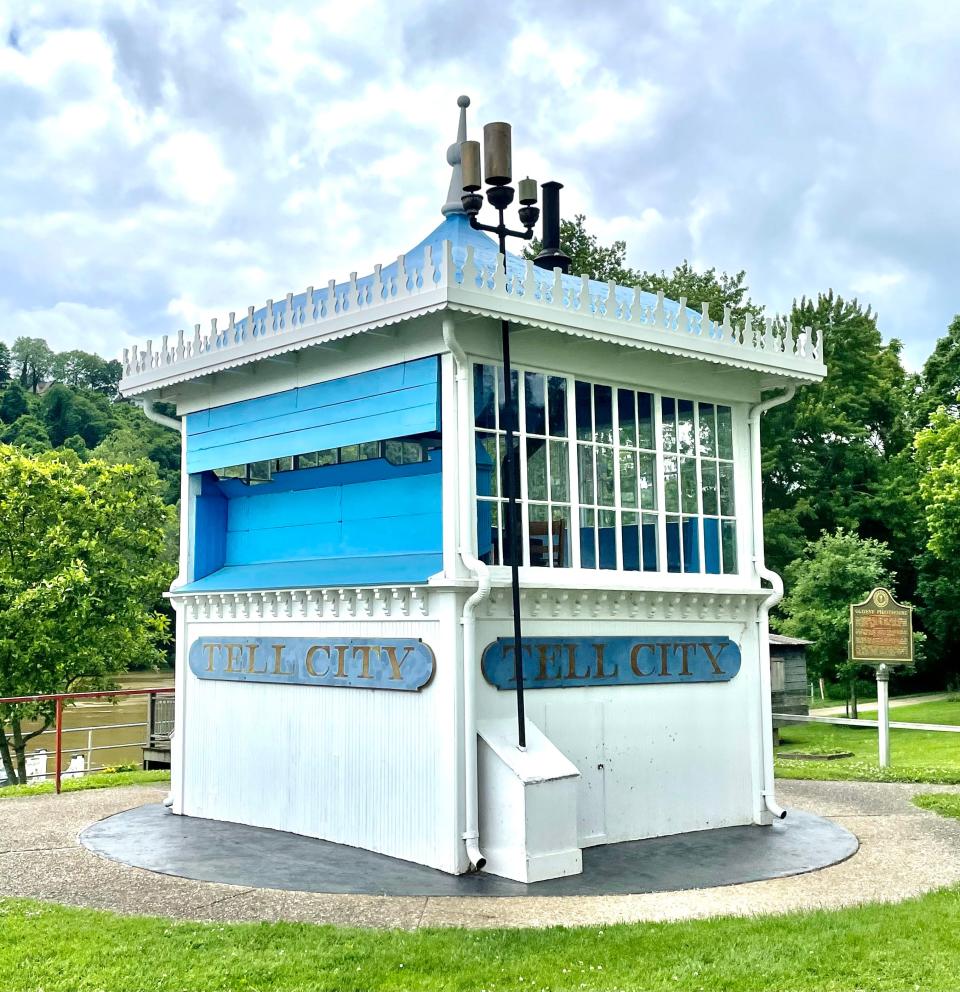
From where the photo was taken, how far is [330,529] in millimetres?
12500

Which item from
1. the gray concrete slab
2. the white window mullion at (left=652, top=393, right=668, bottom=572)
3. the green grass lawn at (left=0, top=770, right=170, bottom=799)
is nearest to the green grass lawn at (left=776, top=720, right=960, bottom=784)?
the gray concrete slab

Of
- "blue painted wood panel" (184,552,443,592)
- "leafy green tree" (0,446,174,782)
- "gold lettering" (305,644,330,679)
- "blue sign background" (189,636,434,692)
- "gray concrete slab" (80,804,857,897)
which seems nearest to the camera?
"gray concrete slab" (80,804,857,897)

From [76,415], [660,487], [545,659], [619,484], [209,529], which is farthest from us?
[76,415]

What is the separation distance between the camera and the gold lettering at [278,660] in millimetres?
12156

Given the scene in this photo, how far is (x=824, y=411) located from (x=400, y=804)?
37379 mm

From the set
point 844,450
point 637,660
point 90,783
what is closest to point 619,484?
point 637,660

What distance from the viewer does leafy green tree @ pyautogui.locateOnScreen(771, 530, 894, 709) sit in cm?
2969

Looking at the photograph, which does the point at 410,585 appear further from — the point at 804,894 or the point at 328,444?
the point at 804,894

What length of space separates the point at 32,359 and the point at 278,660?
11875 centimetres

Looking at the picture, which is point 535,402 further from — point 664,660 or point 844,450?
point 844,450

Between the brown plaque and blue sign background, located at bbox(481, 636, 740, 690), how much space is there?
6636mm

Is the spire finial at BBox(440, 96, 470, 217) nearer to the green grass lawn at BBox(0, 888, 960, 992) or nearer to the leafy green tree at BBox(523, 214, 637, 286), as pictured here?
the green grass lawn at BBox(0, 888, 960, 992)

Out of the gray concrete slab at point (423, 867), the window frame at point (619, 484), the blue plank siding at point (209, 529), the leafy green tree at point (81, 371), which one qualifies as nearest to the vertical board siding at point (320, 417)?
the blue plank siding at point (209, 529)

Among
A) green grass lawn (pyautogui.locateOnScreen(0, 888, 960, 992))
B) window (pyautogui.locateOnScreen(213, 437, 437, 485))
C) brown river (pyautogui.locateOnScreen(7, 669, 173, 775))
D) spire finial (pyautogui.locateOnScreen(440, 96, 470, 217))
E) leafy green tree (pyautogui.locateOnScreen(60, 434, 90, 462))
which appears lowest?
brown river (pyautogui.locateOnScreen(7, 669, 173, 775))
